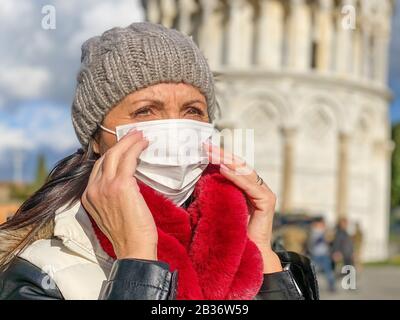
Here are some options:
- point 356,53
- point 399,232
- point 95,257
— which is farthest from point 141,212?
point 399,232

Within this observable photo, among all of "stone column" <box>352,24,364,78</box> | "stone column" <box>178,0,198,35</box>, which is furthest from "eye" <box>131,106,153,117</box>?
"stone column" <box>352,24,364,78</box>

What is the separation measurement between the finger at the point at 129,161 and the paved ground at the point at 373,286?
925 centimetres

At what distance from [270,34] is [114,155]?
28625 mm

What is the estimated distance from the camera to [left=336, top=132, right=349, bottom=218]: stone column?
30.4 m

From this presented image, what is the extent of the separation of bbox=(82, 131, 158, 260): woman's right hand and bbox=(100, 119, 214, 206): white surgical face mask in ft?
0.61

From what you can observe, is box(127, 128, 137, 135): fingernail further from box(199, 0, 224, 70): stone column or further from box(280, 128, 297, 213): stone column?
box(199, 0, 224, 70): stone column

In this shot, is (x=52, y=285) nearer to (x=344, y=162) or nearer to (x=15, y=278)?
(x=15, y=278)

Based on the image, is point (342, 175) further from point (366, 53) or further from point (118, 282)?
point (118, 282)

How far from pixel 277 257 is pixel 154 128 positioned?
0.47 metres

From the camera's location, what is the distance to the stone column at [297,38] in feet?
98.4

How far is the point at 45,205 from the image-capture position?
2.14 metres

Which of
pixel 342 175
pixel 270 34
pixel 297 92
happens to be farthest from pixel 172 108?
pixel 342 175
